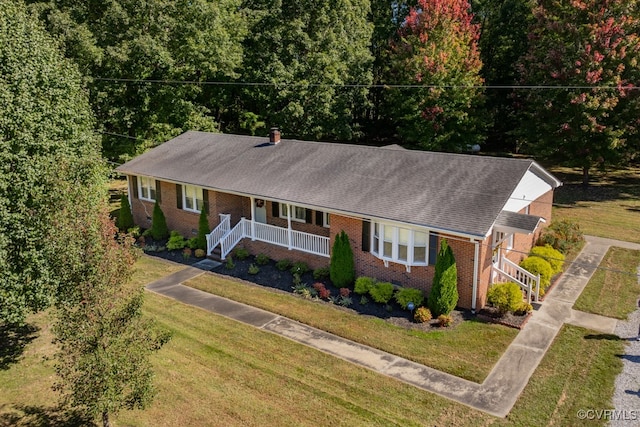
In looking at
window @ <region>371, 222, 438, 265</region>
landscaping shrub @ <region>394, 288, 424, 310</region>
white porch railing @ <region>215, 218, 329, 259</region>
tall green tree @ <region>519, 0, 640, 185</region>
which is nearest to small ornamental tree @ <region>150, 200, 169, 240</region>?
white porch railing @ <region>215, 218, 329, 259</region>

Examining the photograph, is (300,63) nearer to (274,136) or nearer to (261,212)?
(274,136)

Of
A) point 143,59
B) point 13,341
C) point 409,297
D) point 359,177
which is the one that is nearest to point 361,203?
point 359,177

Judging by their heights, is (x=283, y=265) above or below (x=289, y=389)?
above

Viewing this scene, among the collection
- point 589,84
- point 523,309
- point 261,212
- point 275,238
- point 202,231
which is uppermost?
point 589,84

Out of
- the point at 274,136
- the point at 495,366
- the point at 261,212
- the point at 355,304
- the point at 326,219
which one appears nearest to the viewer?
the point at 495,366

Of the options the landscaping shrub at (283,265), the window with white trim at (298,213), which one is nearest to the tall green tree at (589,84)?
the window with white trim at (298,213)

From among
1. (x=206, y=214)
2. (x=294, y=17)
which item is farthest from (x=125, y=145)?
(x=294, y=17)

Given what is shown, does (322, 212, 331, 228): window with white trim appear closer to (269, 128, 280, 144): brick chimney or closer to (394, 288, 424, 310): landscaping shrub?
(394, 288, 424, 310): landscaping shrub

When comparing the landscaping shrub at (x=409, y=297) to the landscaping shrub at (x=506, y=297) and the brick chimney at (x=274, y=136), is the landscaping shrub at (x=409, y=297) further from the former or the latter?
the brick chimney at (x=274, y=136)
